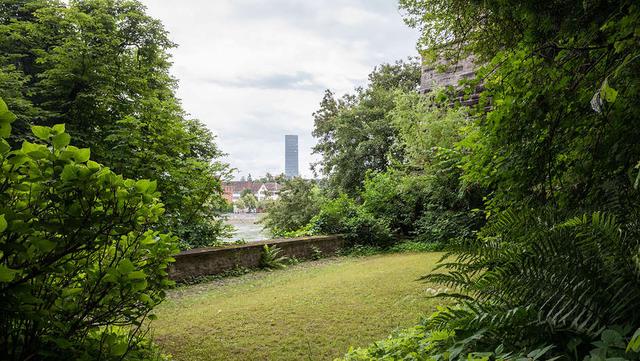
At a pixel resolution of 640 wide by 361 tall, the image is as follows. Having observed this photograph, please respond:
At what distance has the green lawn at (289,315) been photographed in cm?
307

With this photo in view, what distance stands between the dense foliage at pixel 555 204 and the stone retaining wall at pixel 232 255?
4495 mm

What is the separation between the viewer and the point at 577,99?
2307 millimetres

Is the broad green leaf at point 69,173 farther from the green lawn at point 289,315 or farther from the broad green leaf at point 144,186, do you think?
the green lawn at point 289,315

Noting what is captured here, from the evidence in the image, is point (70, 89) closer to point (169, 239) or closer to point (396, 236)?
point (169, 239)

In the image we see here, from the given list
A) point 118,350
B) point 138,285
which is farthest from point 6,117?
point 118,350

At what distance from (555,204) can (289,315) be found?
2804mm

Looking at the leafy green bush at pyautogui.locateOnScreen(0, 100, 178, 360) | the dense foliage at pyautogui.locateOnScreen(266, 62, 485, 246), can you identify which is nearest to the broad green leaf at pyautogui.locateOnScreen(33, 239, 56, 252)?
the leafy green bush at pyautogui.locateOnScreen(0, 100, 178, 360)

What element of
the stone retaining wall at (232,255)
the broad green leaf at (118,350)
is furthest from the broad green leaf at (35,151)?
the stone retaining wall at (232,255)

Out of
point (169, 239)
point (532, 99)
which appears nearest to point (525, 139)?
point (532, 99)

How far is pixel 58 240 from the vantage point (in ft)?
4.34

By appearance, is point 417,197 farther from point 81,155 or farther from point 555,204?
point 81,155

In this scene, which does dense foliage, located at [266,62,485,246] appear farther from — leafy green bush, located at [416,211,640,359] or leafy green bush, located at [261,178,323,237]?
leafy green bush, located at [416,211,640,359]

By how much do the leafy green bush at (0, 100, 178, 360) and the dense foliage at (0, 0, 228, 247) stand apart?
10.9 feet

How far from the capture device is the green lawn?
10.1ft
